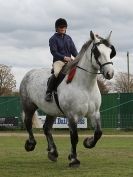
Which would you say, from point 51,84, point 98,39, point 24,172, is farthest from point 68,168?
point 98,39

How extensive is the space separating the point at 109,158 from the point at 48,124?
6.43 ft

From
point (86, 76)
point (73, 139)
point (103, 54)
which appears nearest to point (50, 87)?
point (86, 76)

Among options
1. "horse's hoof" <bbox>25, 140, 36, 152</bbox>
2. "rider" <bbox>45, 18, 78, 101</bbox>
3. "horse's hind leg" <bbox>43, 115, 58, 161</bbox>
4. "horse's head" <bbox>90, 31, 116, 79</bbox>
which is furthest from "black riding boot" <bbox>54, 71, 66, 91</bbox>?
"horse's hoof" <bbox>25, 140, 36, 152</bbox>

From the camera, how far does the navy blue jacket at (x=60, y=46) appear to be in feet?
43.7

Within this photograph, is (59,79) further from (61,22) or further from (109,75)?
(109,75)

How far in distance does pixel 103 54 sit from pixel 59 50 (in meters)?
2.06

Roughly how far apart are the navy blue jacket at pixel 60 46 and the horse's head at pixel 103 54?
4.48ft

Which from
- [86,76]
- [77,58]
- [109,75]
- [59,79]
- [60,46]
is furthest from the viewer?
[60,46]

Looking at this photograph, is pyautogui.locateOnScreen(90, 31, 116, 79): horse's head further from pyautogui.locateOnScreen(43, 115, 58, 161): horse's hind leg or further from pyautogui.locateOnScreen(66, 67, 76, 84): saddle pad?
pyautogui.locateOnScreen(43, 115, 58, 161): horse's hind leg

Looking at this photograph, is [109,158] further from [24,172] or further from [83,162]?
[24,172]

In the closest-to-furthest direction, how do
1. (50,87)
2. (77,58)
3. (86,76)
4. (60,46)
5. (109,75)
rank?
(109,75) < (86,76) < (77,58) < (50,87) < (60,46)

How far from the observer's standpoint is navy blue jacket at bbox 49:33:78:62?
43.7 ft

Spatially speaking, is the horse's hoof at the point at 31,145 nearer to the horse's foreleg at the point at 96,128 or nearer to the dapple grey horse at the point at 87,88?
the dapple grey horse at the point at 87,88

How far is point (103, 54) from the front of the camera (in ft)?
38.2
